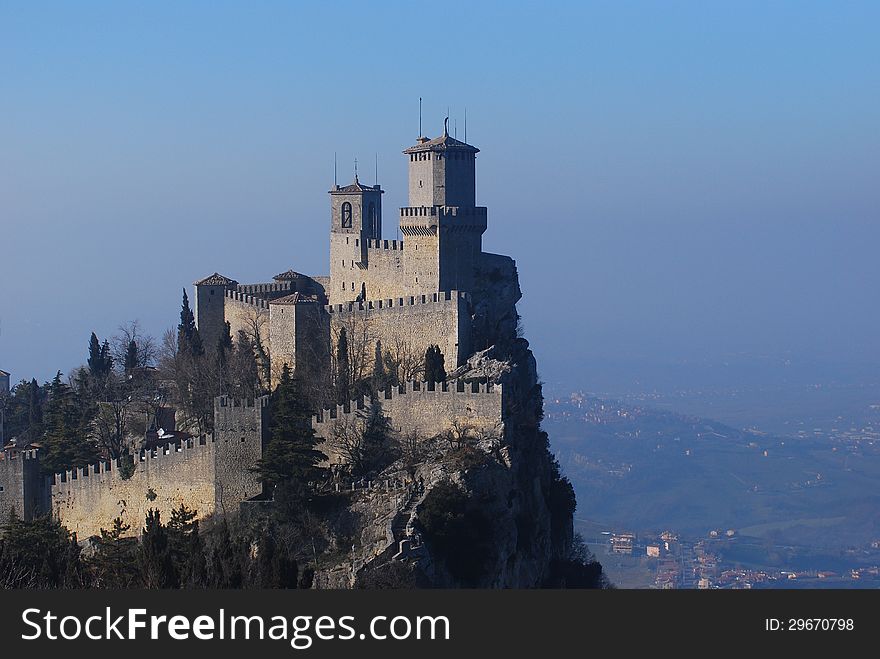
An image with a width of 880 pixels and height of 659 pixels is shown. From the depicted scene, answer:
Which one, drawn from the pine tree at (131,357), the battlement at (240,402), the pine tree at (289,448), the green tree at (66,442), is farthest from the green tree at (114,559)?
the pine tree at (131,357)

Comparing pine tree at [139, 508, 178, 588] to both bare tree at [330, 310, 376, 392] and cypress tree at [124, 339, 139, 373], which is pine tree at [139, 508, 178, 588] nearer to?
bare tree at [330, 310, 376, 392]

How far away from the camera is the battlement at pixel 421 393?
4925 cm

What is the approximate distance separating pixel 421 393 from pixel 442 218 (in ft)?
34.4

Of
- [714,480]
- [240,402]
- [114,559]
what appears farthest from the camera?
[714,480]

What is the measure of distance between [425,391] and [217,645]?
24.0 metres

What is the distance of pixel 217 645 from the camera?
26.0 meters

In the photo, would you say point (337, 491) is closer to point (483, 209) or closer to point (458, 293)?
point (458, 293)

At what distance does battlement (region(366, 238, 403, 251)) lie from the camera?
60.3 meters

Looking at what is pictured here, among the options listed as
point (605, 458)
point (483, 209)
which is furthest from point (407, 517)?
point (605, 458)

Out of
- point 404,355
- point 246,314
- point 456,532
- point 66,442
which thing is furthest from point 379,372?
point 66,442

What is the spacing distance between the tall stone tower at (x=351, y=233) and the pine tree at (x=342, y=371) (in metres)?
6.42

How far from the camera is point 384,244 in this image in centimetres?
6122

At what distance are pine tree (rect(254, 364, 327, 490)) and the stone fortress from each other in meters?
0.58

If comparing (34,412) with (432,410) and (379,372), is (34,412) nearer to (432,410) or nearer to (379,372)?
(379,372)
